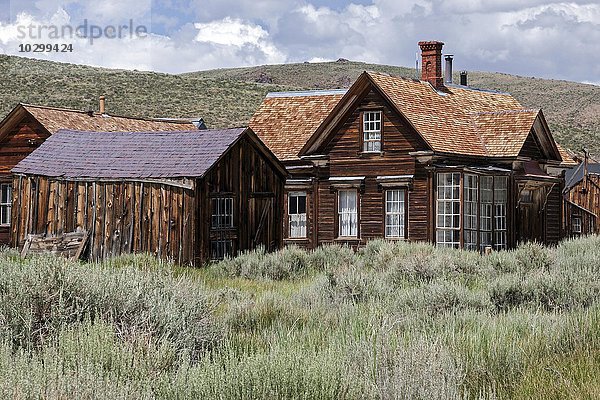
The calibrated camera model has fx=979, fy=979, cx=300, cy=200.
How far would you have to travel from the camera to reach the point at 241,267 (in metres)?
19.0

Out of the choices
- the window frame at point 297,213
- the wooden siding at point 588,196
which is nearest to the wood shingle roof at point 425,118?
the window frame at point 297,213

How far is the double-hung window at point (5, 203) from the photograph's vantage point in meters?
26.2

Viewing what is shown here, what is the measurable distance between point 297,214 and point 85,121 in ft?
21.3

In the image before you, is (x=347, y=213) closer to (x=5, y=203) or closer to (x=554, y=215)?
(x=554, y=215)

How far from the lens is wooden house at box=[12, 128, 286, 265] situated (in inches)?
792

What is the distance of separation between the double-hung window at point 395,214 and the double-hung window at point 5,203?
1005 cm

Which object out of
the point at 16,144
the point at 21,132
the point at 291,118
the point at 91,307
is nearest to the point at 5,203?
the point at 16,144

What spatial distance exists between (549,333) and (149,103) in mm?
59604

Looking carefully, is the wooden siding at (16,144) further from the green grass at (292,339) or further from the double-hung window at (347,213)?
the green grass at (292,339)

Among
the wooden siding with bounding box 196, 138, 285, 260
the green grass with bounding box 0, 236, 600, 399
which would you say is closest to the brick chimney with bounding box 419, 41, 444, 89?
the wooden siding with bounding box 196, 138, 285, 260

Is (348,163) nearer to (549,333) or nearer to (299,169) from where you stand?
(299,169)

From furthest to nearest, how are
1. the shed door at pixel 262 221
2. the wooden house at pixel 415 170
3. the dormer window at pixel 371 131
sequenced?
1. the dormer window at pixel 371 131
2. the wooden house at pixel 415 170
3. the shed door at pixel 262 221

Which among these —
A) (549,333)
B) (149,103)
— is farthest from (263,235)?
(149,103)

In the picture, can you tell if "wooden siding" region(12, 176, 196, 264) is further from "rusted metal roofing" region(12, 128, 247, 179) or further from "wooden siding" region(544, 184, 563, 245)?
"wooden siding" region(544, 184, 563, 245)
